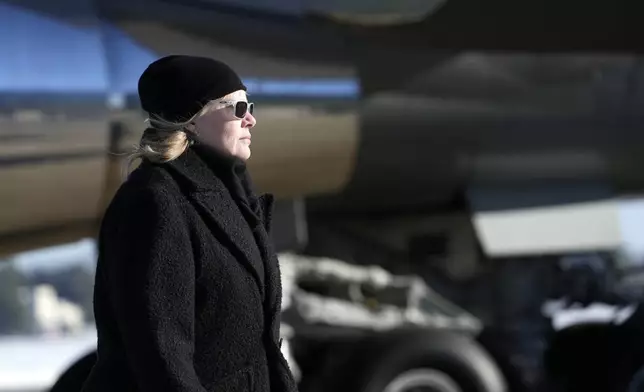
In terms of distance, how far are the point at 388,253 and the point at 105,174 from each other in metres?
2.42

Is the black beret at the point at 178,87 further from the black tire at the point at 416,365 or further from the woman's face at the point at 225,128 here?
the black tire at the point at 416,365

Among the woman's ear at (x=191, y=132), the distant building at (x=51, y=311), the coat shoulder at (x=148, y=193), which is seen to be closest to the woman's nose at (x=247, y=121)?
the woman's ear at (x=191, y=132)

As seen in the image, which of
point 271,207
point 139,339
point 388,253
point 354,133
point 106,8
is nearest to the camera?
point 139,339

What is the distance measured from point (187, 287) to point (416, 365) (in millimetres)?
5342

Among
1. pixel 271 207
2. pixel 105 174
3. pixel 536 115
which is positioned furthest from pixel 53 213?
pixel 271 207

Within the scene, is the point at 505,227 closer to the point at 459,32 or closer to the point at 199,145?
the point at 459,32


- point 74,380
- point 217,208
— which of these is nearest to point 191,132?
point 217,208

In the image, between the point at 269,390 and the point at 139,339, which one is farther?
the point at 269,390

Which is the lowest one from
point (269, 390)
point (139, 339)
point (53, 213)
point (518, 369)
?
point (518, 369)

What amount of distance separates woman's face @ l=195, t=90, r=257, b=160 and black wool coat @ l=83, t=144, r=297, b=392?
0.07 feet

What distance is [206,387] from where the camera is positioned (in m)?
2.09

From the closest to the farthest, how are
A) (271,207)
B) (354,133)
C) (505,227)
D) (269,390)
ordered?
(269,390), (271,207), (354,133), (505,227)

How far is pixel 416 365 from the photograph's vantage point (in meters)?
7.23

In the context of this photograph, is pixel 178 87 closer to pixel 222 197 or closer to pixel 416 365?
pixel 222 197
